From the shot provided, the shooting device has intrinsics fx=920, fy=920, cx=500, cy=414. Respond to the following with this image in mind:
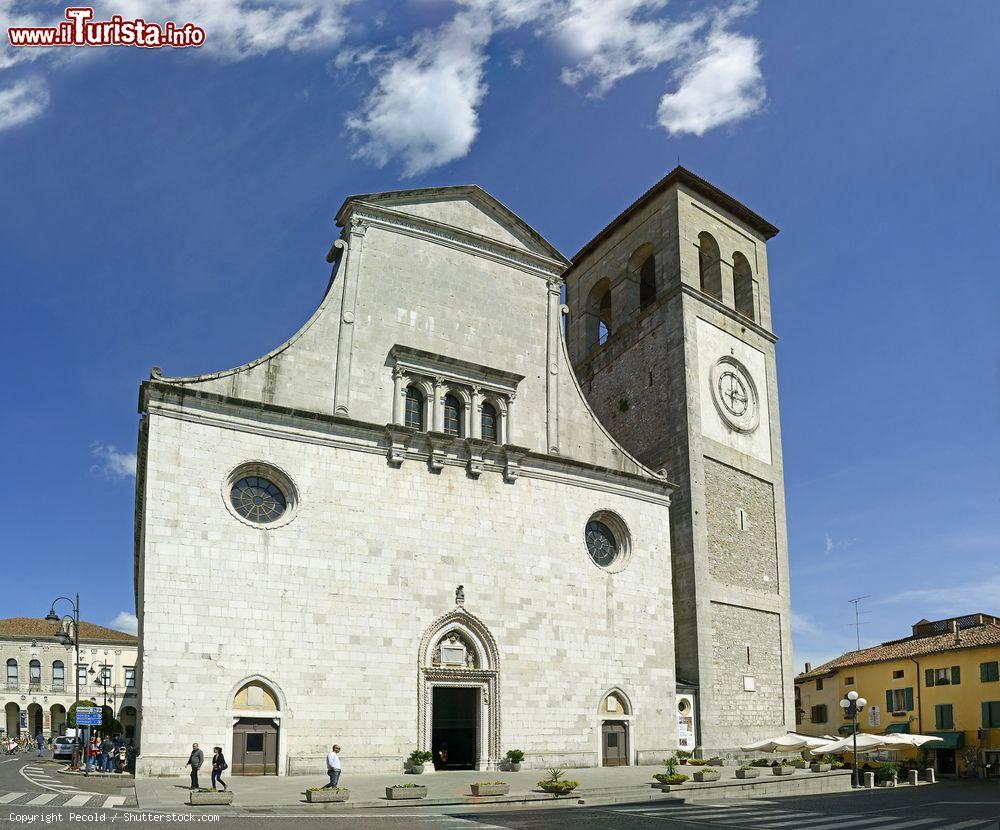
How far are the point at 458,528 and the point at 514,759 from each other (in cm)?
633

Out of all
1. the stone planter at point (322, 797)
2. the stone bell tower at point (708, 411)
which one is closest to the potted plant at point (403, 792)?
the stone planter at point (322, 797)

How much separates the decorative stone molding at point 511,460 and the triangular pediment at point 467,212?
7127mm

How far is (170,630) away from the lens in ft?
68.6

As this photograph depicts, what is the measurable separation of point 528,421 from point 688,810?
13.2m

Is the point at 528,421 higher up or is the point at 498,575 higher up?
the point at 528,421

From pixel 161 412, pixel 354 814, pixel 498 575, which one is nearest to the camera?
pixel 354 814

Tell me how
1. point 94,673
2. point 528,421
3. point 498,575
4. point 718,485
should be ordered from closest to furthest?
point 498,575 < point 528,421 < point 718,485 < point 94,673

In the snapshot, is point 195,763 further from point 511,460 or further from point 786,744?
point 786,744

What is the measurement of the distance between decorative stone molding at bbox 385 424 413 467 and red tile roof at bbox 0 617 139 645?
6396 cm

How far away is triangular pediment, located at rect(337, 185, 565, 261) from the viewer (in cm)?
2798

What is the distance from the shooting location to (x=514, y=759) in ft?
A: 80.6

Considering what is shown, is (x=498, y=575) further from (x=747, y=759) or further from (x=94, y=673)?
(x=94, y=673)

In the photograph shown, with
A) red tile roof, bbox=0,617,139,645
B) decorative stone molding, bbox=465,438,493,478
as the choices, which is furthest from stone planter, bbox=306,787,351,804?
red tile roof, bbox=0,617,139,645

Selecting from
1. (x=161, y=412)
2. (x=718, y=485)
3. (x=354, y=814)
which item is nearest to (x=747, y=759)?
(x=718, y=485)
